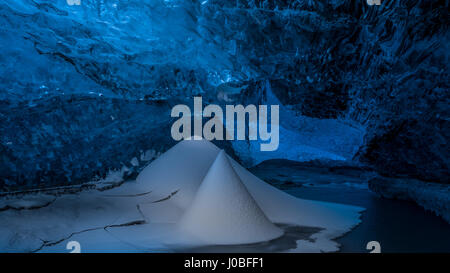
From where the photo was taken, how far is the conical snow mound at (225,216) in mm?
2566

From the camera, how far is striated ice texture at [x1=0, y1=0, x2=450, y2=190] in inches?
132

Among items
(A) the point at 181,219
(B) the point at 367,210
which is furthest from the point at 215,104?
(A) the point at 181,219

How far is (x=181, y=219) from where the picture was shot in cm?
287

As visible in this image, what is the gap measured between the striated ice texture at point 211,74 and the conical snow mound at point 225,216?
70.2 inches

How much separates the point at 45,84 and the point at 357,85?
377cm

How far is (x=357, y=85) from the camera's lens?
14.0ft

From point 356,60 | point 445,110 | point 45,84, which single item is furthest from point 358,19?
point 45,84

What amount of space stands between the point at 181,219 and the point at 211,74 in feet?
7.57

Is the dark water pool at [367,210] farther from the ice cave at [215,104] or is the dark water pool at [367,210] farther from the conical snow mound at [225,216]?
the conical snow mound at [225,216]

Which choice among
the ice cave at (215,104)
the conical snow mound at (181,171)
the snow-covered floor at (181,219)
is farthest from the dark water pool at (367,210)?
the conical snow mound at (181,171)

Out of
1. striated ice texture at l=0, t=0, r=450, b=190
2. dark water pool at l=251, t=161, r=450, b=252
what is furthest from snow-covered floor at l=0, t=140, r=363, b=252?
striated ice texture at l=0, t=0, r=450, b=190

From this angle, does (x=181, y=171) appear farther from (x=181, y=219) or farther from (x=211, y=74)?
(x=211, y=74)

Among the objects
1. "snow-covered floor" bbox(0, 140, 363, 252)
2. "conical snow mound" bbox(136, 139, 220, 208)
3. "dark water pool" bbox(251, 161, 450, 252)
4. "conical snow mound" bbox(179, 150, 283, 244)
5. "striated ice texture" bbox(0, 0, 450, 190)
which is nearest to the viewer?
"snow-covered floor" bbox(0, 140, 363, 252)

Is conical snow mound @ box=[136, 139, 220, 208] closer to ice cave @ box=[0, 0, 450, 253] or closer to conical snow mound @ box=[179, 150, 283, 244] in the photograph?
ice cave @ box=[0, 0, 450, 253]
